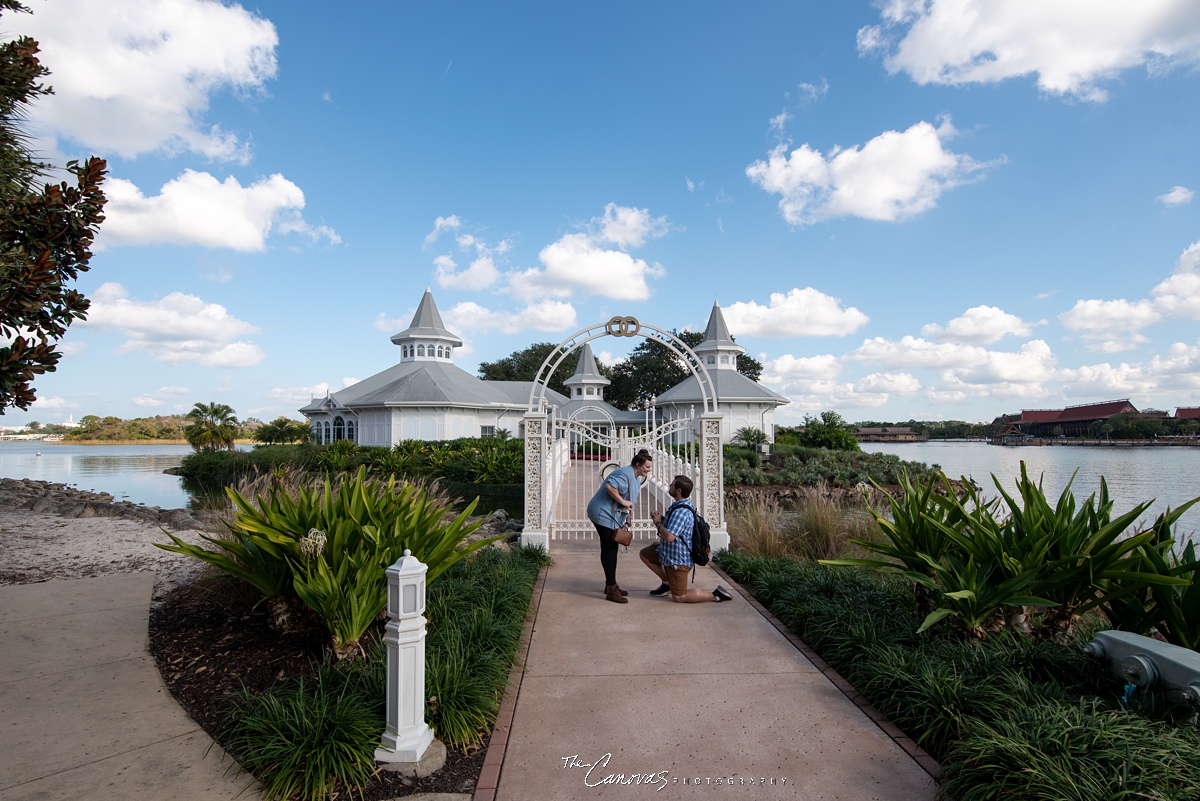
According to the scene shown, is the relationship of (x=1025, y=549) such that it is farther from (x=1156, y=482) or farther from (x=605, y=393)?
(x=605, y=393)

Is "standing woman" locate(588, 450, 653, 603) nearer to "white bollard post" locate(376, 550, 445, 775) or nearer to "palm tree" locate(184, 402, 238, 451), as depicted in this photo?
"white bollard post" locate(376, 550, 445, 775)

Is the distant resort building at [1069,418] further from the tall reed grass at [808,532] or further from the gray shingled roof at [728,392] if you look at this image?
the tall reed grass at [808,532]

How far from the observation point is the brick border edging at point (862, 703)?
343cm

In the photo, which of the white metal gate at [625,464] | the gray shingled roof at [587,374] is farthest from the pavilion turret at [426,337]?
the white metal gate at [625,464]

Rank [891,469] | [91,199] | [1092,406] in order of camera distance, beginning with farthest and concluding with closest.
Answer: [1092,406] → [891,469] → [91,199]

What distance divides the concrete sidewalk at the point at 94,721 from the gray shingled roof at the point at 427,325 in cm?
3269

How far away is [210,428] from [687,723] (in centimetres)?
4238

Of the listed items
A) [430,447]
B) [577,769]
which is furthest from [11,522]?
[430,447]

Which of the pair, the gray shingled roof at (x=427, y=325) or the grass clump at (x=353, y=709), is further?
the gray shingled roof at (x=427, y=325)

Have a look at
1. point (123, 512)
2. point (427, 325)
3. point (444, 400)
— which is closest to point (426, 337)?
point (427, 325)

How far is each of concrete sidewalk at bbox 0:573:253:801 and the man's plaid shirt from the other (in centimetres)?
412

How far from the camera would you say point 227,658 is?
15.7 ft

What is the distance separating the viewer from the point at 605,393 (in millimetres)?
61719

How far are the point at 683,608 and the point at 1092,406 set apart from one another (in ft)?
185
